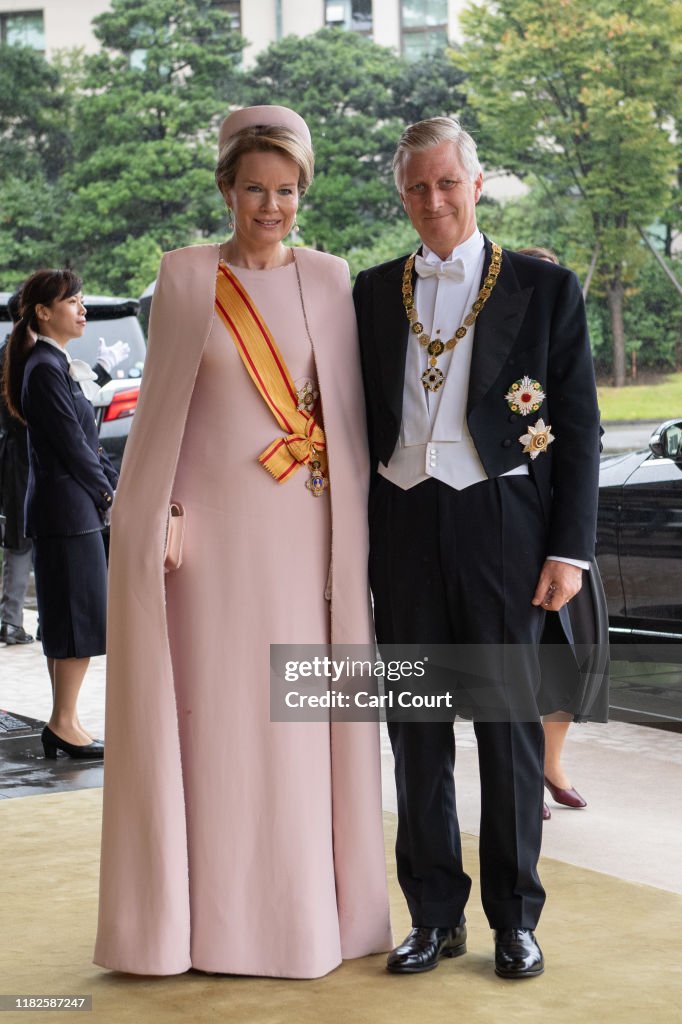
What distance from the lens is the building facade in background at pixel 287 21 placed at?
28.7m

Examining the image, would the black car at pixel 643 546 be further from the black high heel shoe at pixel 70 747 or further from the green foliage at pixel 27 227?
the green foliage at pixel 27 227

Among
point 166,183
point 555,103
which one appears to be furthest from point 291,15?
point 555,103

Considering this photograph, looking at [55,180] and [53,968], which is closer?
[53,968]

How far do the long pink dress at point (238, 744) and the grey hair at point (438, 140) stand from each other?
1.27 ft

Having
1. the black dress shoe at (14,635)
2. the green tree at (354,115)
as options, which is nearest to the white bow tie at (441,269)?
the black dress shoe at (14,635)

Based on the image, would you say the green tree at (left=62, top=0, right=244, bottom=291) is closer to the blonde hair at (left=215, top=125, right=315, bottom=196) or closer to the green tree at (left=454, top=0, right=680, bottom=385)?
the green tree at (left=454, top=0, right=680, bottom=385)

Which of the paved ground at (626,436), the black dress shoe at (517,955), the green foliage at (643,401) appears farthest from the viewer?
the green foliage at (643,401)

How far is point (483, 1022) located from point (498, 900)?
328 mm

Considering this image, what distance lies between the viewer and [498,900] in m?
3.27

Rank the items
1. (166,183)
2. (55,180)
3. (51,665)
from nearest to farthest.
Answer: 1. (51,665)
2. (166,183)
3. (55,180)

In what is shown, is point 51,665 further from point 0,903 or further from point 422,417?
point 422,417

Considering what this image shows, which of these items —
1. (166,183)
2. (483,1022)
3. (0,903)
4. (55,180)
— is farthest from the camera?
(55,180)

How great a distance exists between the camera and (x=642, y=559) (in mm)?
6711

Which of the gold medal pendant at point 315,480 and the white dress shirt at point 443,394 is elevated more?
the white dress shirt at point 443,394
